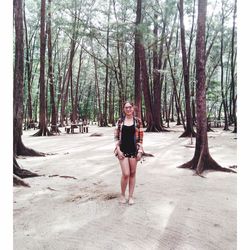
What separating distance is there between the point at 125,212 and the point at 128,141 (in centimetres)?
95

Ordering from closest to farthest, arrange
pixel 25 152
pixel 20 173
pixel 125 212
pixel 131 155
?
pixel 125 212, pixel 131 155, pixel 20 173, pixel 25 152

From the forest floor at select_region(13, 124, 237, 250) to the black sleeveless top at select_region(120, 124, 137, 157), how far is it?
0.77 metres

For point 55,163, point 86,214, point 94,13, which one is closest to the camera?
point 86,214

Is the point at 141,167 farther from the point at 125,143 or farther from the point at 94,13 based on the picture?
the point at 94,13

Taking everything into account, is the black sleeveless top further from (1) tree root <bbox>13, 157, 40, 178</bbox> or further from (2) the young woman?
(1) tree root <bbox>13, 157, 40, 178</bbox>

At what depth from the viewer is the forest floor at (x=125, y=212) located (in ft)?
10.1

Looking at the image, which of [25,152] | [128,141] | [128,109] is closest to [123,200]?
[128,141]

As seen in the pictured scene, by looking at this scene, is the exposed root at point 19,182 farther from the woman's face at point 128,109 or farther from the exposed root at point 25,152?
the exposed root at point 25,152

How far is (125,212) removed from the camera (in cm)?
387

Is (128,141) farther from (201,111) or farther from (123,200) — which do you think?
(201,111)
